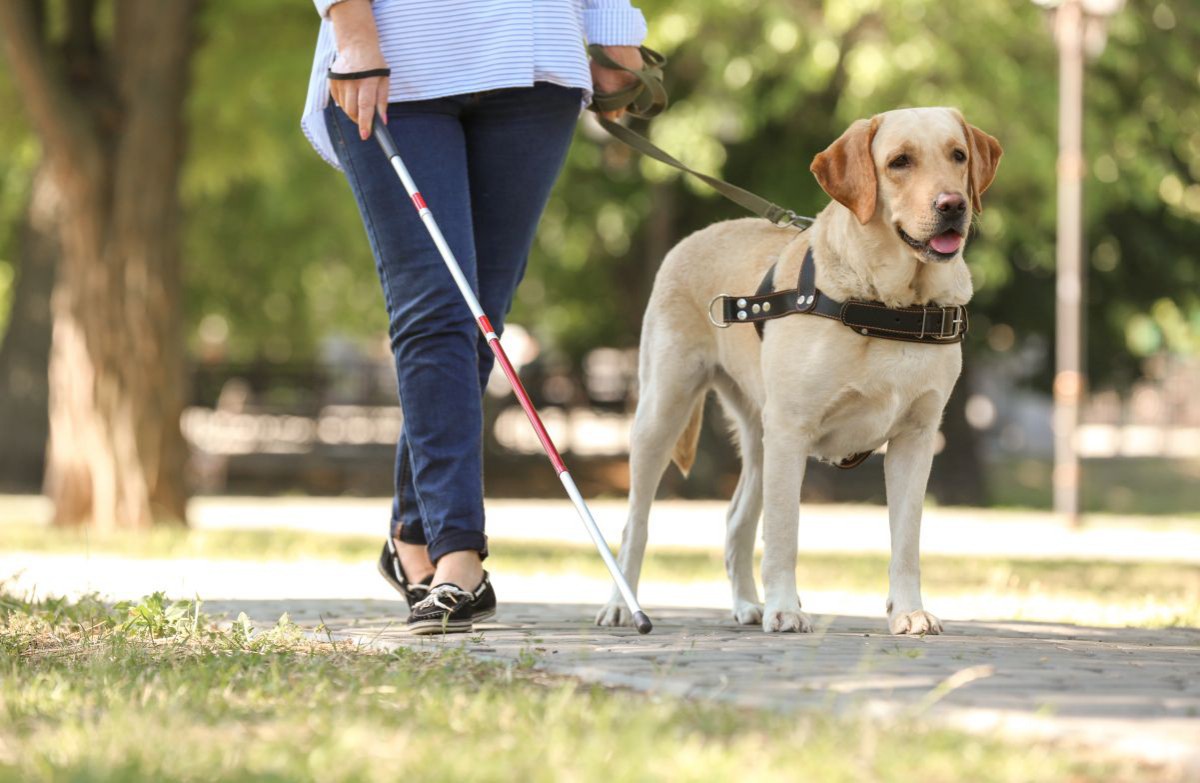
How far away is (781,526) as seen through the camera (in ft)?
16.3

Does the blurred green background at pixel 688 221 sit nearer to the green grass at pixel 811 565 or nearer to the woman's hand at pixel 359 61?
the green grass at pixel 811 565

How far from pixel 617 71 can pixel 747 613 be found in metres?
1.79

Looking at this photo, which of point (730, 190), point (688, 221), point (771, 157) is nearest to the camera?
point (730, 190)

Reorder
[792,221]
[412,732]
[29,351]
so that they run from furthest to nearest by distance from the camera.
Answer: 1. [29,351]
2. [792,221]
3. [412,732]

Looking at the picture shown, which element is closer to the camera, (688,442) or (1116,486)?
(688,442)

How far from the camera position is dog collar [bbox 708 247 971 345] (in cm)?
488

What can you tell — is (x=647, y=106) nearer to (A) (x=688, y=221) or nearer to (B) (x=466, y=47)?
(B) (x=466, y=47)

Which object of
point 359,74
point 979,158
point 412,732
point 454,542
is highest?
point 359,74

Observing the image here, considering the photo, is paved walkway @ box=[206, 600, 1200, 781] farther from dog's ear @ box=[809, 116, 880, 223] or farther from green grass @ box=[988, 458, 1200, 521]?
green grass @ box=[988, 458, 1200, 521]

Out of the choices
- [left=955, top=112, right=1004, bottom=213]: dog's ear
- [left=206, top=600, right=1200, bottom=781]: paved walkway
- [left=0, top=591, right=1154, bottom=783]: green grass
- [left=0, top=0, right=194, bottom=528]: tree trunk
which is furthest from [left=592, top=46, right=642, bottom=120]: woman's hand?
[left=0, top=0, right=194, bottom=528]: tree trunk

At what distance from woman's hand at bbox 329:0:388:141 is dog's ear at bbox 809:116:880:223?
4.11ft

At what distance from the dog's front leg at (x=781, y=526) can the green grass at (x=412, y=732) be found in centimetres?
110

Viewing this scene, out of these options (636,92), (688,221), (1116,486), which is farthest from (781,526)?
(1116,486)

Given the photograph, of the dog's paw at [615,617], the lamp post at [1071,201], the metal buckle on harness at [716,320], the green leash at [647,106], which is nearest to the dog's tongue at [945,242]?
the metal buckle on harness at [716,320]
